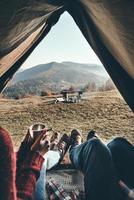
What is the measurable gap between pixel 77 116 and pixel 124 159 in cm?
398

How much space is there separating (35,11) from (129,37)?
0.43 meters

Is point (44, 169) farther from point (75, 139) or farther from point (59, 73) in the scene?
point (59, 73)

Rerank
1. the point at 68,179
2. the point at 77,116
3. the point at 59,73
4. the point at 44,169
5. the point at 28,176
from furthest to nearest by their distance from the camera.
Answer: the point at 59,73 → the point at 77,116 → the point at 68,179 → the point at 44,169 → the point at 28,176

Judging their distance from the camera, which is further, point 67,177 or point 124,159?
point 67,177

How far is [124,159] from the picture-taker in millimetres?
1688

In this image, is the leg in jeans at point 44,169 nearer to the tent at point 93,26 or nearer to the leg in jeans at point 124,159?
the leg in jeans at point 124,159

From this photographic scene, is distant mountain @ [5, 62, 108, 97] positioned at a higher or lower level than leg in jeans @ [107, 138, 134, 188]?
higher

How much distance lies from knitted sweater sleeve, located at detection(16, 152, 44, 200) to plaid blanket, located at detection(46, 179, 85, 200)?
42cm

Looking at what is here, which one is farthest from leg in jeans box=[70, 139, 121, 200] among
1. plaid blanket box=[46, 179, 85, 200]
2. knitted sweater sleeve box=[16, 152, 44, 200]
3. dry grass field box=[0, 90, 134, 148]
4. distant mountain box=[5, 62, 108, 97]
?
distant mountain box=[5, 62, 108, 97]

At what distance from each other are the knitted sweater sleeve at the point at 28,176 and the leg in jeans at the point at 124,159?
392mm

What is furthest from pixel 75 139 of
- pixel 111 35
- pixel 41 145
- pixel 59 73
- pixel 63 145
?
pixel 59 73

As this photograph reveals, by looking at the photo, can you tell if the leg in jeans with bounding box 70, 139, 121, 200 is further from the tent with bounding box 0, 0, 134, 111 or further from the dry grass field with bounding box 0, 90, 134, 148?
the dry grass field with bounding box 0, 90, 134, 148

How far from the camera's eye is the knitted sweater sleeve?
56.0 inches

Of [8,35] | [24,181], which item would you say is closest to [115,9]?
[8,35]
